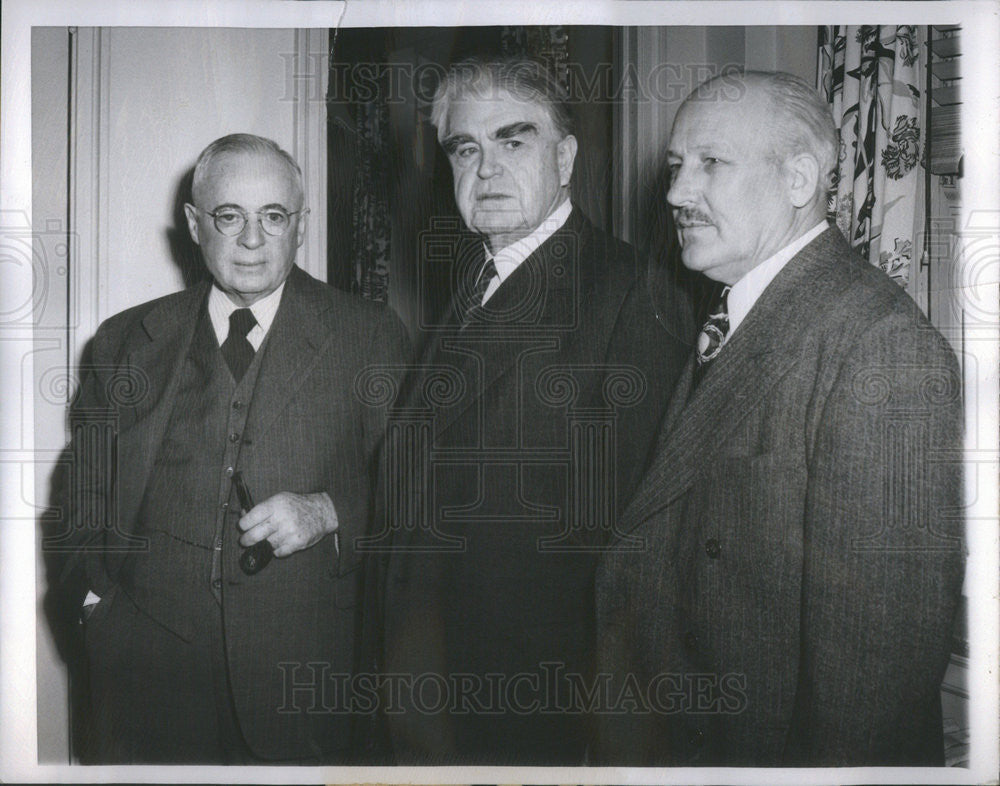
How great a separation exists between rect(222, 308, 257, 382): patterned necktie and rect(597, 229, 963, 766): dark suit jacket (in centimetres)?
90

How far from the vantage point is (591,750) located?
1.95 metres

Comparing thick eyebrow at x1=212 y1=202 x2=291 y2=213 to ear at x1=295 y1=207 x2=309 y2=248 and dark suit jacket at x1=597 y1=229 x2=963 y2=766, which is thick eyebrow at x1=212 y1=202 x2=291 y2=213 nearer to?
ear at x1=295 y1=207 x2=309 y2=248

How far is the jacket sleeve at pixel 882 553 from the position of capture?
1829mm

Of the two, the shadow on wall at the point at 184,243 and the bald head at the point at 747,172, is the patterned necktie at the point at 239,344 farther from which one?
the bald head at the point at 747,172

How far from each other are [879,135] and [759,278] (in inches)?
16.5

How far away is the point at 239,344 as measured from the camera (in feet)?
6.35

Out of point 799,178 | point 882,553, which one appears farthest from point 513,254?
point 882,553

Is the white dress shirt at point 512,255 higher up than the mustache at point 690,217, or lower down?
lower down

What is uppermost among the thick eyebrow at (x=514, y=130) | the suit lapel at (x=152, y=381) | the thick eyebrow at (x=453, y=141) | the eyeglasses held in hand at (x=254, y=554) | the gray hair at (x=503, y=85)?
the gray hair at (x=503, y=85)

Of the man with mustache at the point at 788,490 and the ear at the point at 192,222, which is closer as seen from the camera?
the man with mustache at the point at 788,490

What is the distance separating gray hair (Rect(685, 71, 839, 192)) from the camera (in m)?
1.87

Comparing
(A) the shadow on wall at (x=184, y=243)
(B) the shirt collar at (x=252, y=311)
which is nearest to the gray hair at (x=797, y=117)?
(B) the shirt collar at (x=252, y=311)

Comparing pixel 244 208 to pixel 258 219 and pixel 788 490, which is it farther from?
pixel 788 490

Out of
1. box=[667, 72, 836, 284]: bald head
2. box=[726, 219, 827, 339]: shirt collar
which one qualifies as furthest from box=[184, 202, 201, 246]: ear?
box=[726, 219, 827, 339]: shirt collar
